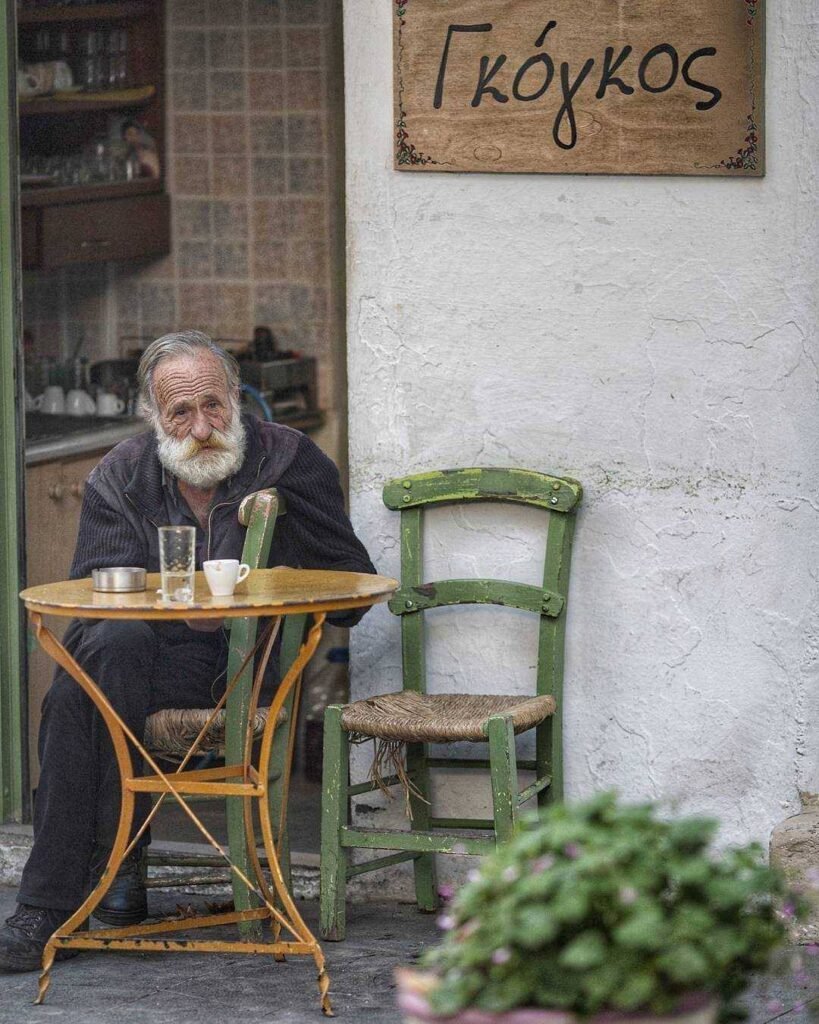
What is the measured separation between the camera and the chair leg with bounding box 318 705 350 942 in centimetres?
405

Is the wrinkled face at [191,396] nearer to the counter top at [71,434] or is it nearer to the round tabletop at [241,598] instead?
the round tabletop at [241,598]

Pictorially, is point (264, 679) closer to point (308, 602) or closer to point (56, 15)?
point (308, 602)

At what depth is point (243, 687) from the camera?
3.98 metres

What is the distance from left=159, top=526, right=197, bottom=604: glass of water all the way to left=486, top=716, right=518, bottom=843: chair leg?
2.50 ft

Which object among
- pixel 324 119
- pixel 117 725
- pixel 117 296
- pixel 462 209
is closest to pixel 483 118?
pixel 462 209

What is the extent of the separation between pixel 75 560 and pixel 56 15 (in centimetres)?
299

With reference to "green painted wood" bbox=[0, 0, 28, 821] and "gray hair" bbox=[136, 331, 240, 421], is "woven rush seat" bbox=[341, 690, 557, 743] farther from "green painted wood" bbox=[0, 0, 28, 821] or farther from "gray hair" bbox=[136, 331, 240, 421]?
"green painted wood" bbox=[0, 0, 28, 821]

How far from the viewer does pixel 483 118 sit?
4254mm

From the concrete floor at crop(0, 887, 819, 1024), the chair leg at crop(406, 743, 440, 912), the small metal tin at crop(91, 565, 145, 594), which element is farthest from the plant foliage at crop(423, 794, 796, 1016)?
the chair leg at crop(406, 743, 440, 912)

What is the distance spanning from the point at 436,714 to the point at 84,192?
130 inches

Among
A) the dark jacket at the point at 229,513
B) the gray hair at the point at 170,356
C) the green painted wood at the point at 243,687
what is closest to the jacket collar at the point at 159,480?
the dark jacket at the point at 229,513

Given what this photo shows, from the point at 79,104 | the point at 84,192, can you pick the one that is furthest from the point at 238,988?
the point at 79,104

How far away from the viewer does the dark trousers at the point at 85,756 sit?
3963mm

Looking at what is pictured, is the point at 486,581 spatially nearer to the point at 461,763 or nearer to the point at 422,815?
the point at 461,763
